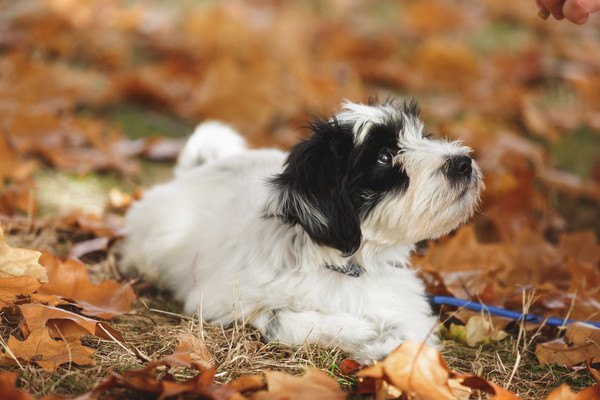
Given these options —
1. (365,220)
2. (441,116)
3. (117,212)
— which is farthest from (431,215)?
(441,116)

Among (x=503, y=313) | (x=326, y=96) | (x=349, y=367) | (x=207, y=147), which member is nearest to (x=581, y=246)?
(x=503, y=313)

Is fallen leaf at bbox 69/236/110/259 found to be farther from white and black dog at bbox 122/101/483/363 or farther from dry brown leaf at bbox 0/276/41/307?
dry brown leaf at bbox 0/276/41/307

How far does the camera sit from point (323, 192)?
3117 mm

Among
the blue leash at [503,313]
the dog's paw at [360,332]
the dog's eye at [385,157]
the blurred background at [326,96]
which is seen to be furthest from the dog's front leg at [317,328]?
the blurred background at [326,96]

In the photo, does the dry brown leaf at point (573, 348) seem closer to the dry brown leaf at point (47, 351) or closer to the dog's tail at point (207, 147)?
the dry brown leaf at point (47, 351)

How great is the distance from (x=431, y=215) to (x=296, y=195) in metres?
0.60

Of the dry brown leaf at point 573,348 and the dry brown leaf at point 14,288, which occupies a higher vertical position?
the dry brown leaf at point 14,288

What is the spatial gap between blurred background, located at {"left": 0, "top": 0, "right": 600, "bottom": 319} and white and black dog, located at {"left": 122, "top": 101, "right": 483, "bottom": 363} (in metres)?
0.70

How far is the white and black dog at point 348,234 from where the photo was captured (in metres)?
3.15

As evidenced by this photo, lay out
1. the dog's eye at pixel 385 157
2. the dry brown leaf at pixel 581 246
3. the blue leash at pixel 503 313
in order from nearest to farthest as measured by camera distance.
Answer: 1. the dog's eye at pixel 385 157
2. the blue leash at pixel 503 313
3. the dry brown leaf at pixel 581 246

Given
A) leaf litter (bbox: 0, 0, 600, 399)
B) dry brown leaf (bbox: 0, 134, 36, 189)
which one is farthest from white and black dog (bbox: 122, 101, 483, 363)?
dry brown leaf (bbox: 0, 134, 36, 189)

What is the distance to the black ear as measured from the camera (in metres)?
3.11

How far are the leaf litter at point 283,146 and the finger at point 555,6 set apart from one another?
4.10ft

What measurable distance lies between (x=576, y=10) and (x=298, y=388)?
218 cm
